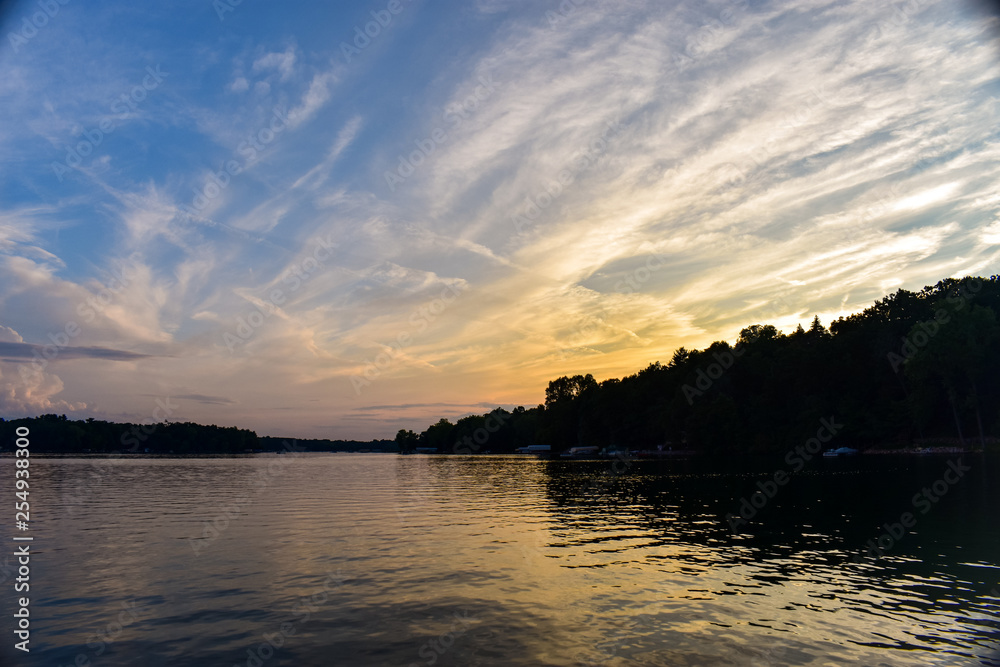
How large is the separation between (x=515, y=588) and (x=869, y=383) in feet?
506

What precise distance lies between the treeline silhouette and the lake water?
88705mm

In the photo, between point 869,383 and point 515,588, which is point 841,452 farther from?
point 515,588

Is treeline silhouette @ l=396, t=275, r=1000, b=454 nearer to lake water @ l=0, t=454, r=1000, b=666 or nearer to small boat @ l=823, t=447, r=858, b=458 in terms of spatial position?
small boat @ l=823, t=447, r=858, b=458

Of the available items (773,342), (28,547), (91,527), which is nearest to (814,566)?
(28,547)

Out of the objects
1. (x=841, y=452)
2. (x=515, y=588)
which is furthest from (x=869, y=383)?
(x=515, y=588)

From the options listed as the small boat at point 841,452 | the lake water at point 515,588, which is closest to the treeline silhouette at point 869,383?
the small boat at point 841,452

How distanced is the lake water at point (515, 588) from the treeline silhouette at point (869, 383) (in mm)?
88705

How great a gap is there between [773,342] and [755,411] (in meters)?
40.4

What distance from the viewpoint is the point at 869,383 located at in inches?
5674

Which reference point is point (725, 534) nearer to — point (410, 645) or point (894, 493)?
point (410, 645)

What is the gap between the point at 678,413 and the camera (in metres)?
185

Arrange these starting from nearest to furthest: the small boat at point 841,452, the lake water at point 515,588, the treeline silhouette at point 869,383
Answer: the lake water at point 515,588 → the treeline silhouette at point 869,383 → the small boat at point 841,452

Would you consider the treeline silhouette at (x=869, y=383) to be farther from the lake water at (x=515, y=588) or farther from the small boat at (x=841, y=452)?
the lake water at (x=515, y=588)

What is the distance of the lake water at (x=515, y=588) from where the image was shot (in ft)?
52.3
